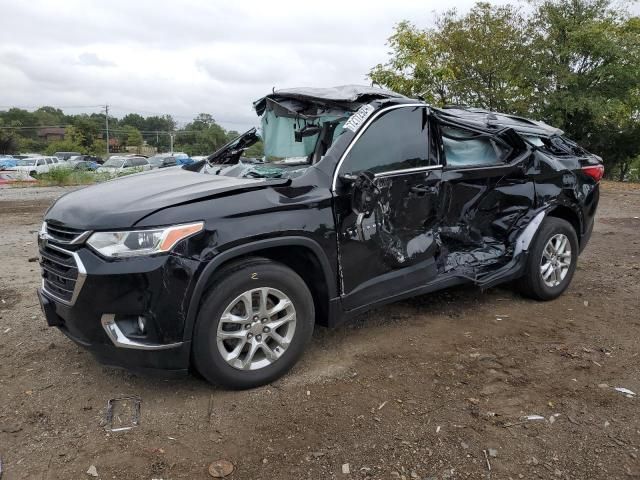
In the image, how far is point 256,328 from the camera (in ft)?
10.5

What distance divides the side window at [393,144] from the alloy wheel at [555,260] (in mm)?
1645

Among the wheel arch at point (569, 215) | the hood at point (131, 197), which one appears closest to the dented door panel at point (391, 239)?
the hood at point (131, 197)

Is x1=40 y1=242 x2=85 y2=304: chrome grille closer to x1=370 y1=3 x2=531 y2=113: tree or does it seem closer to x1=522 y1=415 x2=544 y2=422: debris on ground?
x1=522 y1=415 x2=544 y2=422: debris on ground

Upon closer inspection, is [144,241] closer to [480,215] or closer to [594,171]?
[480,215]

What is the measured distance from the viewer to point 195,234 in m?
2.95

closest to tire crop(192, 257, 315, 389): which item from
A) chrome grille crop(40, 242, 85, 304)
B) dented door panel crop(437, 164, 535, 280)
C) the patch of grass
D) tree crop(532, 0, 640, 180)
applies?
chrome grille crop(40, 242, 85, 304)

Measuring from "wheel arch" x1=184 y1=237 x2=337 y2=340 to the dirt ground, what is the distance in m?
0.50

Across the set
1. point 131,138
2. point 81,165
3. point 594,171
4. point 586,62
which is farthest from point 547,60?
point 131,138

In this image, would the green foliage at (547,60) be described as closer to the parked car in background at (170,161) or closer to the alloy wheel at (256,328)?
the parked car in background at (170,161)

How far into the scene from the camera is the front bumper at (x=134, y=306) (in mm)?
2869

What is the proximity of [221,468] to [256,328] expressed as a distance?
2.75 feet

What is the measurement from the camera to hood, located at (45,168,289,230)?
3.00 meters

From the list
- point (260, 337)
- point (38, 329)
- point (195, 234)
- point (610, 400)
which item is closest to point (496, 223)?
point (610, 400)

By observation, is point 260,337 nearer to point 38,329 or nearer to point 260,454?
point 260,454
